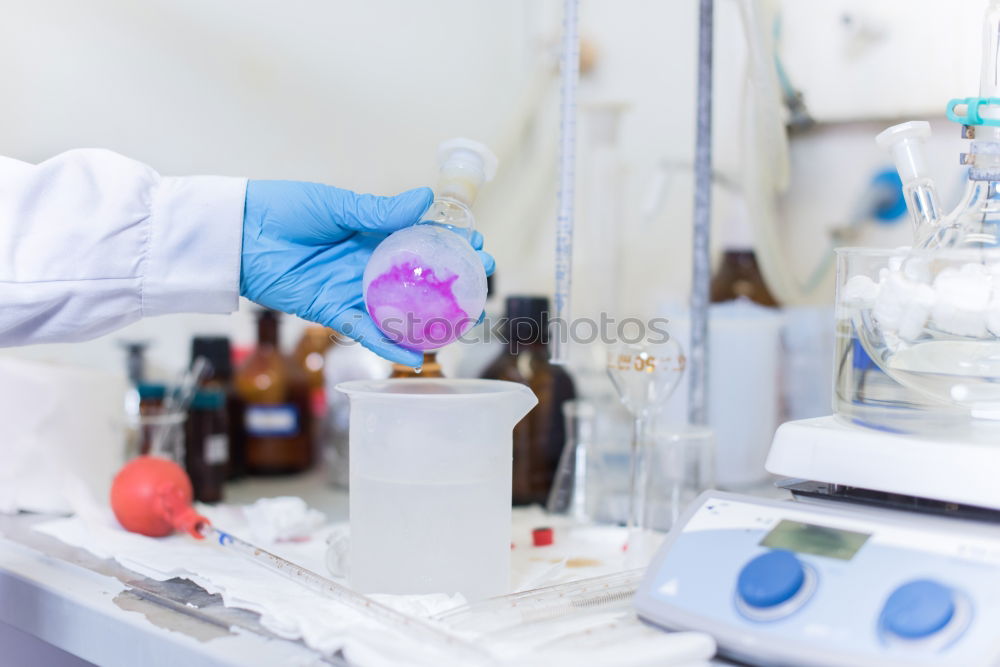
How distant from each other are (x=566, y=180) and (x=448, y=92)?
1.08 meters

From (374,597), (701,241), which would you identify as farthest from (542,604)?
(701,241)

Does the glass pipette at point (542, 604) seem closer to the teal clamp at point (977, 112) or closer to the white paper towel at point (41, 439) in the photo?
the teal clamp at point (977, 112)

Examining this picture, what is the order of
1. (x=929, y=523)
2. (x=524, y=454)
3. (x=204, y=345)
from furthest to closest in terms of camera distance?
1. (x=204, y=345)
2. (x=524, y=454)
3. (x=929, y=523)

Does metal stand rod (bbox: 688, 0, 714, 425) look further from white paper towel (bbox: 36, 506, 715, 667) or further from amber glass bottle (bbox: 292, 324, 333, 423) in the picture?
amber glass bottle (bbox: 292, 324, 333, 423)

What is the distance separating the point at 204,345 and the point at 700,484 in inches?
33.8

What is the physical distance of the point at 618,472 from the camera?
1.52m

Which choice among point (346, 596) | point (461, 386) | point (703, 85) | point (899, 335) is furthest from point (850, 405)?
point (703, 85)

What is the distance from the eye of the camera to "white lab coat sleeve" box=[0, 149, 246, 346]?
39.2 inches

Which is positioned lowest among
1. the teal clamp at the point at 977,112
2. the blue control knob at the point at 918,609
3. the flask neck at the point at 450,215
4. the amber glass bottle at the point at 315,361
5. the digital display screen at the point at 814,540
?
the blue control knob at the point at 918,609

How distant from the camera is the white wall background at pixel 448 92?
5.06 ft

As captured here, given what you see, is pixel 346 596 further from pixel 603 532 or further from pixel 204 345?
pixel 204 345

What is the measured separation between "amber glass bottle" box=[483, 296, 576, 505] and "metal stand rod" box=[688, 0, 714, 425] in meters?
0.23

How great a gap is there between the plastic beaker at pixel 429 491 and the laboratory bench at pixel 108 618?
14 centimetres

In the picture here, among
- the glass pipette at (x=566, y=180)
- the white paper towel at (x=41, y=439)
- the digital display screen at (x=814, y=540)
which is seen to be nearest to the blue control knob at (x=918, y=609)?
the digital display screen at (x=814, y=540)
